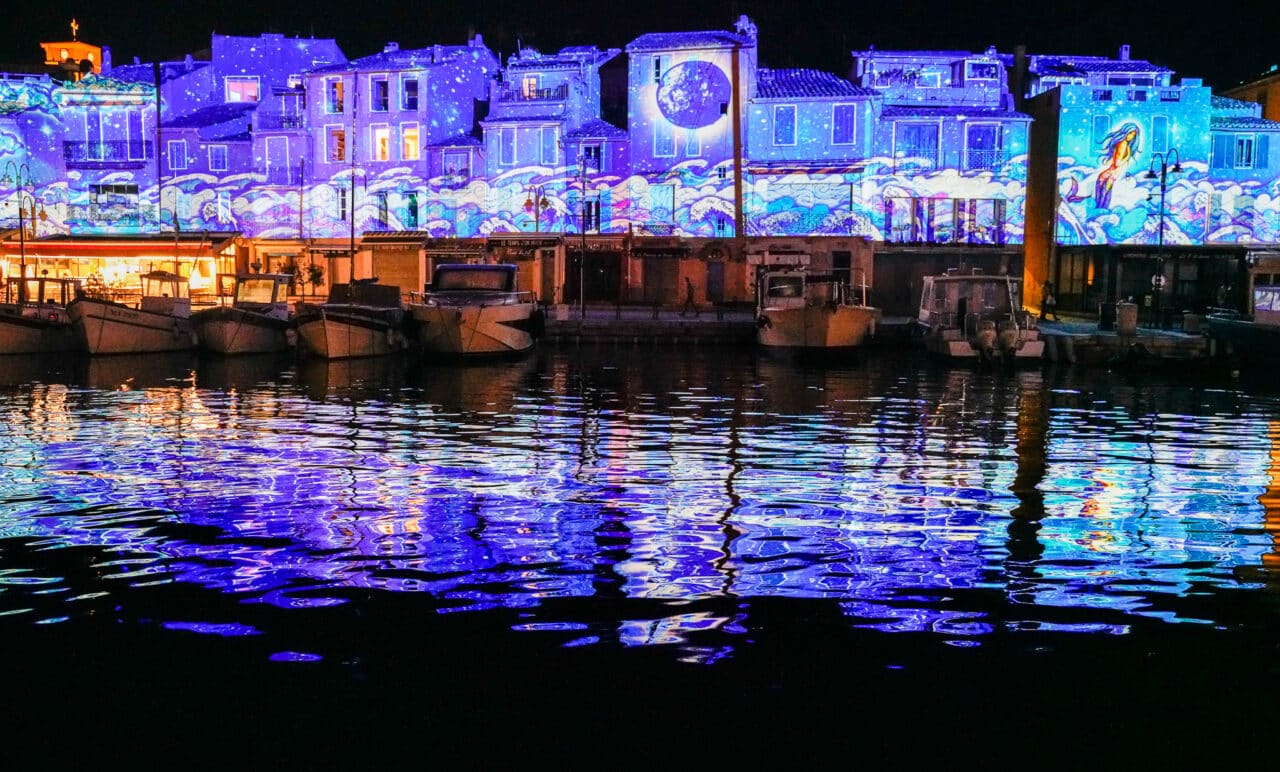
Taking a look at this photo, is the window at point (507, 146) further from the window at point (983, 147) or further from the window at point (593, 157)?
the window at point (983, 147)

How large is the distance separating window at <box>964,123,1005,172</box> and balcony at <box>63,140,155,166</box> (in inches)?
1503

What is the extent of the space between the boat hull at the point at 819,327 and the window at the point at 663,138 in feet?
53.2

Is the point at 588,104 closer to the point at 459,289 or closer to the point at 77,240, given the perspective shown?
the point at 459,289

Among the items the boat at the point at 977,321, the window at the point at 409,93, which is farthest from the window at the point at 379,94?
the boat at the point at 977,321

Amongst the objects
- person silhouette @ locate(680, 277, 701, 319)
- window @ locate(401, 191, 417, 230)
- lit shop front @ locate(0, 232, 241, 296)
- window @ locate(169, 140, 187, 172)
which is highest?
window @ locate(169, 140, 187, 172)

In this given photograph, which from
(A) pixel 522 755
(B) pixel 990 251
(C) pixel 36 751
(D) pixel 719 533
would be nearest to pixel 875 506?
(D) pixel 719 533

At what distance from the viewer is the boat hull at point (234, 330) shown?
35.8m

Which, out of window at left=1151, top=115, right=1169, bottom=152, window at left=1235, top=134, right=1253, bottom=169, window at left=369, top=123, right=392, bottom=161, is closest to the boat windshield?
window at left=369, top=123, right=392, bottom=161

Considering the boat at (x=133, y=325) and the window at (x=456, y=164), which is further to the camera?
the window at (x=456, y=164)

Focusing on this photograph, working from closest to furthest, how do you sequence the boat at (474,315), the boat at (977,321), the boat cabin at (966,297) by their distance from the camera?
the boat at (977,321)
the boat at (474,315)
the boat cabin at (966,297)

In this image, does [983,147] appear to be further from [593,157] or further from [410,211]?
[410,211]

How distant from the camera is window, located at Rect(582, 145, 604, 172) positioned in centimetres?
5275

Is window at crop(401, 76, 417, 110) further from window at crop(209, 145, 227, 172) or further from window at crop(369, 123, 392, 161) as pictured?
window at crop(209, 145, 227, 172)

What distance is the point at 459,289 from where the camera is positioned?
36.2m
